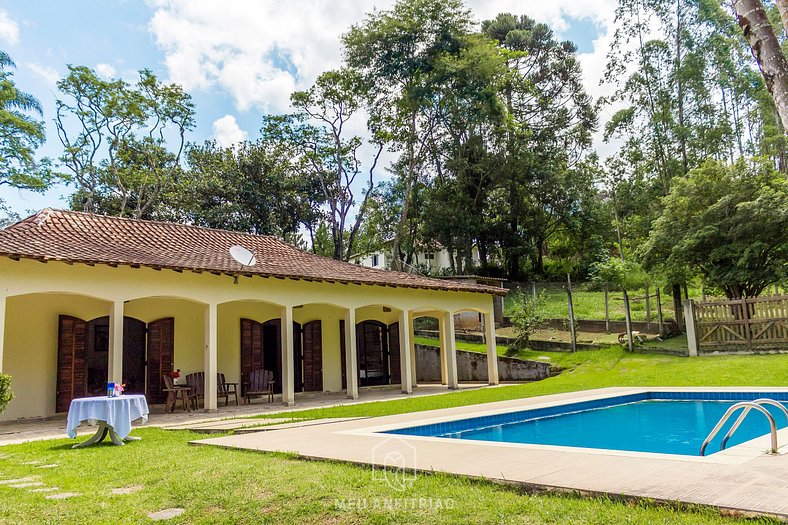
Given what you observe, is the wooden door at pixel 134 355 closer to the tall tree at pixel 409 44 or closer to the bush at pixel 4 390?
the bush at pixel 4 390

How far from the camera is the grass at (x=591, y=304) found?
71.6 feet

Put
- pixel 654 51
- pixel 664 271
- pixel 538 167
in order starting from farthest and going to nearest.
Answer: pixel 538 167 → pixel 654 51 → pixel 664 271

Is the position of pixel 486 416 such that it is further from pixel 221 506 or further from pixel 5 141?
pixel 5 141

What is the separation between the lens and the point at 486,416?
901 cm

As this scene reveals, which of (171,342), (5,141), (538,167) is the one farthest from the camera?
(538,167)

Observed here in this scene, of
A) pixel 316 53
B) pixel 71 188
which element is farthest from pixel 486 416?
pixel 71 188

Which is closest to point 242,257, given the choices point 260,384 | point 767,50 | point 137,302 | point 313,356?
point 137,302

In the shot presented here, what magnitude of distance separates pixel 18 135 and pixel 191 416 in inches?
746

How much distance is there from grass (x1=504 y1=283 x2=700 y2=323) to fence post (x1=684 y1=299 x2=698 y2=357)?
12.4 feet

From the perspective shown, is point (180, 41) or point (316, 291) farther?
point (180, 41)

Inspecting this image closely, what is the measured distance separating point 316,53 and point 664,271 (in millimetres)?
17751

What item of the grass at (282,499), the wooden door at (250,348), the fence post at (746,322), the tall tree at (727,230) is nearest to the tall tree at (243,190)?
the wooden door at (250,348)

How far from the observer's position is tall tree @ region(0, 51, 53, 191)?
22.6 metres

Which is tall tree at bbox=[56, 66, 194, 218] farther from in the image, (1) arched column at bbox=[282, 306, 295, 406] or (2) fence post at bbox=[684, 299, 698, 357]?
(2) fence post at bbox=[684, 299, 698, 357]
